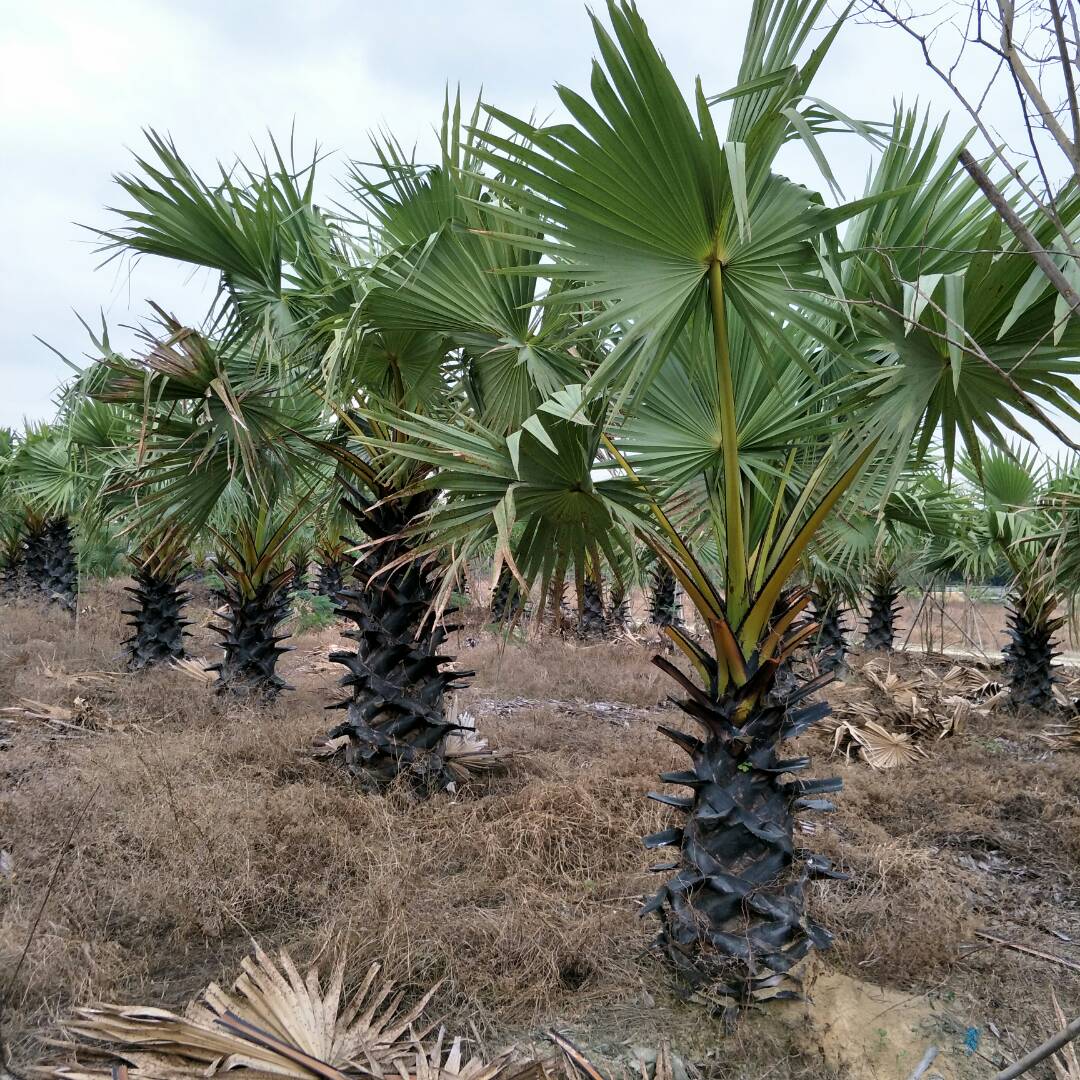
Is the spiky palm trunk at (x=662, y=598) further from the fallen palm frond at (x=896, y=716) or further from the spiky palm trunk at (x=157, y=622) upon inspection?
the spiky palm trunk at (x=157, y=622)

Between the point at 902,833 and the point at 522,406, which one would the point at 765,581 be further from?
the point at 902,833

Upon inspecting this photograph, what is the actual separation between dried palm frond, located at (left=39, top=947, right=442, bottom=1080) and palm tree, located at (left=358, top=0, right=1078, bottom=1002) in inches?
46.1

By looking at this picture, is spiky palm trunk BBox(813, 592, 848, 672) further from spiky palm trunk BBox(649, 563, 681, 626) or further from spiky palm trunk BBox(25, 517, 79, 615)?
spiky palm trunk BBox(25, 517, 79, 615)

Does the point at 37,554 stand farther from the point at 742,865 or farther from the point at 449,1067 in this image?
the point at 742,865

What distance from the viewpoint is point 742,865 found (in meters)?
2.93

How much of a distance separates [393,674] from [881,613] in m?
12.6

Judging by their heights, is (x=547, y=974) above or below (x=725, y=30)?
below

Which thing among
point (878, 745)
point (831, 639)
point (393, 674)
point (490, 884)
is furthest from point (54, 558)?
point (878, 745)

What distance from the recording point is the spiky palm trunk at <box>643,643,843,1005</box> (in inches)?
112

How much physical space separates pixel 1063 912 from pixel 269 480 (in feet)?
18.7

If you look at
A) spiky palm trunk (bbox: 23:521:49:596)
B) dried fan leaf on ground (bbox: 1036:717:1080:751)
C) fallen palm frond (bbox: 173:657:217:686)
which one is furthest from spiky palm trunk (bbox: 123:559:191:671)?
dried fan leaf on ground (bbox: 1036:717:1080:751)

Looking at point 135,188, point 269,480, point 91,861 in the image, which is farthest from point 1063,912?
point 135,188

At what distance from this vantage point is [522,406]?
399cm

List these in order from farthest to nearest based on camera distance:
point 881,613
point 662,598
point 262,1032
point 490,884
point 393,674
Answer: point 662,598 < point 881,613 < point 393,674 < point 490,884 < point 262,1032
